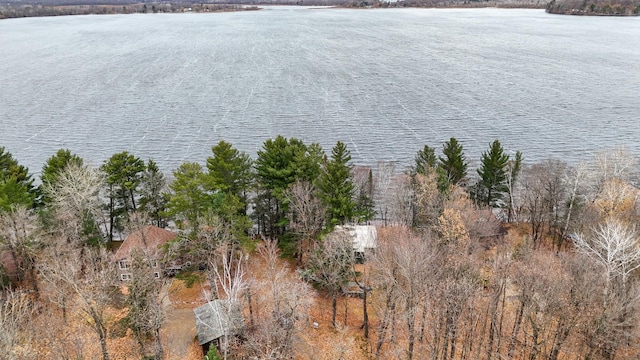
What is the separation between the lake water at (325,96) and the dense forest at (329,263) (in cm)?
2128

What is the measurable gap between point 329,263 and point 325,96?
6260 cm

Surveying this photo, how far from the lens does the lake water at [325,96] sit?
2741 inches

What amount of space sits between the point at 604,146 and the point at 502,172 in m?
28.9

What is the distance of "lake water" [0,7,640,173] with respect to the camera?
2741 inches

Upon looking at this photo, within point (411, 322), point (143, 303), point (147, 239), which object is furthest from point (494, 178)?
point (143, 303)

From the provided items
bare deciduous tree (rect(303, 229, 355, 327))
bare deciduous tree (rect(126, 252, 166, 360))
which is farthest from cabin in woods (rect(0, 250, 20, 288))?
bare deciduous tree (rect(303, 229, 355, 327))

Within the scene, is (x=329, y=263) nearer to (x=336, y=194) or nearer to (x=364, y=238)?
(x=336, y=194)

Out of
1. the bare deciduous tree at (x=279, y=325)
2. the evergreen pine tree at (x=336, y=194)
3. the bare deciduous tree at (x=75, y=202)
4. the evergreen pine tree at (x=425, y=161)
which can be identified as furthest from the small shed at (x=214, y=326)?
the evergreen pine tree at (x=425, y=161)

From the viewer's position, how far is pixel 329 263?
107ft

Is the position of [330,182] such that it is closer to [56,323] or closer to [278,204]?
[278,204]

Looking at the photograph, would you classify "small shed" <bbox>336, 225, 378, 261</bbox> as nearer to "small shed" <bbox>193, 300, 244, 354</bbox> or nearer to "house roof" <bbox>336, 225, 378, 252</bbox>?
"house roof" <bbox>336, 225, 378, 252</bbox>

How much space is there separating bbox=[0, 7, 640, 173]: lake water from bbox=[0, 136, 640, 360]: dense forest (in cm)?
2128

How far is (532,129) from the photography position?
73.2 meters

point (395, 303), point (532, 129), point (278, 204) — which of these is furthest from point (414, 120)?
point (395, 303)
